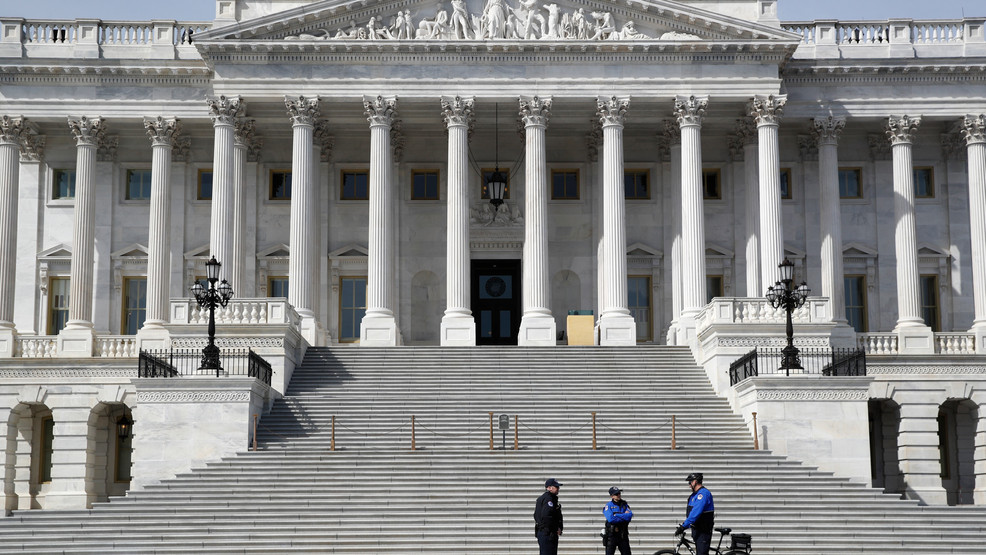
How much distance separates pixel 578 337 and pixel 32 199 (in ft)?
79.0

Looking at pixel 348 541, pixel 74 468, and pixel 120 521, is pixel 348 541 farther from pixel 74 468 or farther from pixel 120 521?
pixel 74 468

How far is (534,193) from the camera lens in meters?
50.7

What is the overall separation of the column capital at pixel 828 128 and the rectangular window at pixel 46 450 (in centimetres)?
3198

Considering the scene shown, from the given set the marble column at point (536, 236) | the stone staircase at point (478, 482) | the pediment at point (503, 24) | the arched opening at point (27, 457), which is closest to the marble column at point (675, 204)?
the pediment at point (503, 24)

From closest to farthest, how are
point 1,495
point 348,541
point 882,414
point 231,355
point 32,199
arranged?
point 348,541 → point 231,355 → point 1,495 → point 882,414 → point 32,199

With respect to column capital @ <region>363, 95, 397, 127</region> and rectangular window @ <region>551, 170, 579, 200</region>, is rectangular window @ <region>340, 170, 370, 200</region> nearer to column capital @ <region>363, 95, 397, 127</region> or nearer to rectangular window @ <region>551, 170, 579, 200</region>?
column capital @ <region>363, 95, 397, 127</region>

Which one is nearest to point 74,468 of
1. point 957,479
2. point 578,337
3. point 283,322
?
point 283,322

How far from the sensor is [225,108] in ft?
166

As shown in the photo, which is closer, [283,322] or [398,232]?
[283,322]

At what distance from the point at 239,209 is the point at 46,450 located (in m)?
11.9

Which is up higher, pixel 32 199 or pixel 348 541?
pixel 32 199

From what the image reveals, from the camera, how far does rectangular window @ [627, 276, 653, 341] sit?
55938mm

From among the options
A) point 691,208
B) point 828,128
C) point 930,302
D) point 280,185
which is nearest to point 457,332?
point 691,208

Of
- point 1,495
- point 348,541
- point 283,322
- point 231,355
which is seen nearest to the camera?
point 348,541
